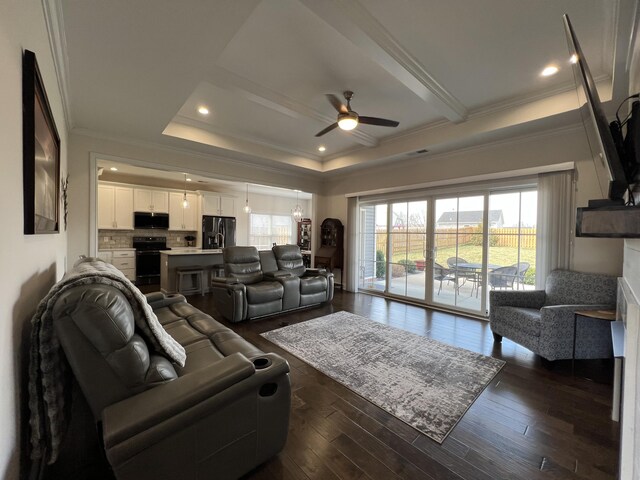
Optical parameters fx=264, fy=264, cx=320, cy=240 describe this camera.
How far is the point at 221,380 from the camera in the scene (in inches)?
49.1

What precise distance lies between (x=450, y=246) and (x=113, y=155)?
534 centimetres

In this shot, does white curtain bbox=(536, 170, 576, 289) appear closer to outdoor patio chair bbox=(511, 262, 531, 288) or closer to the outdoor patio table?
outdoor patio chair bbox=(511, 262, 531, 288)

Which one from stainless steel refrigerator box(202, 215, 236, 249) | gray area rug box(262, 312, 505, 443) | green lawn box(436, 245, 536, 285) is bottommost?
gray area rug box(262, 312, 505, 443)

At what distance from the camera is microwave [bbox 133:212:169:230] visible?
21.2 feet

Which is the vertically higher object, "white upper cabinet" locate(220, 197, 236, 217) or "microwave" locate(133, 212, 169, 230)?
"white upper cabinet" locate(220, 197, 236, 217)

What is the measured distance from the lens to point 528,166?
3453mm

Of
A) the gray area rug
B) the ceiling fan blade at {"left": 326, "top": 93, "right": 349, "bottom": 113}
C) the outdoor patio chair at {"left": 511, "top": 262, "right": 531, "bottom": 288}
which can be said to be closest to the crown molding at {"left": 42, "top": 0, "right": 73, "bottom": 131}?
the ceiling fan blade at {"left": 326, "top": 93, "right": 349, "bottom": 113}

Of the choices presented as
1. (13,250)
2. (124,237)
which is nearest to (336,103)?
(13,250)

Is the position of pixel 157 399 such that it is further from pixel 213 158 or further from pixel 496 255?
pixel 496 255

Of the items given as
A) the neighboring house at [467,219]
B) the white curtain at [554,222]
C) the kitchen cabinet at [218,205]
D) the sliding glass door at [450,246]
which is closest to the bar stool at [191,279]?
the kitchen cabinet at [218,205]

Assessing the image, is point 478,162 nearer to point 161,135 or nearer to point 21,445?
point 161,135

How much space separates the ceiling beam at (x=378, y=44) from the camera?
173 cm

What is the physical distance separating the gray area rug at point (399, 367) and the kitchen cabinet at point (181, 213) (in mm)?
5050

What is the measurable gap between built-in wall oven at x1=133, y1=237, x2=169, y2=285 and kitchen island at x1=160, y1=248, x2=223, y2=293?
108cm
